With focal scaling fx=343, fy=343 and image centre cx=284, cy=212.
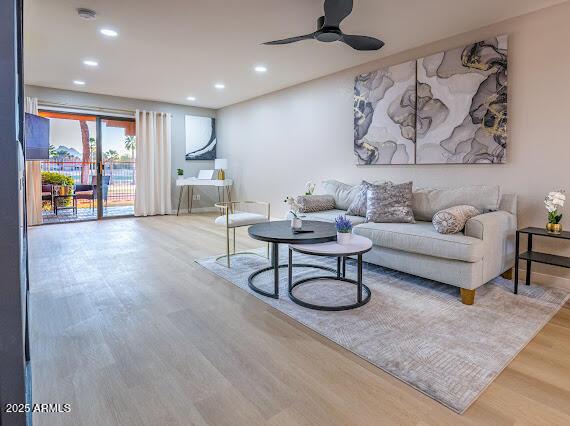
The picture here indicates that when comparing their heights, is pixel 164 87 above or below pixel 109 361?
above

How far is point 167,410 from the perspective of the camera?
1.50 m

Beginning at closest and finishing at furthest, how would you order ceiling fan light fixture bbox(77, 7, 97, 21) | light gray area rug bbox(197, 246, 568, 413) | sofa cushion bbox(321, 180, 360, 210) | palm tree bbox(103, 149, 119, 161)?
light gray area rug bbox(197, 246, 568, 413) < ceiling fan light fixture bbox(77, 7, 97, 21) < sofa cushion bbox(321, 180, 360, 210) < palm tree bbox(103, 149, 119, 161)

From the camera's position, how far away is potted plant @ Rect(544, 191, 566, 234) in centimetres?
280

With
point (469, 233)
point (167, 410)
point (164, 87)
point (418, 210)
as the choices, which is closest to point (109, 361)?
point (167, 410)

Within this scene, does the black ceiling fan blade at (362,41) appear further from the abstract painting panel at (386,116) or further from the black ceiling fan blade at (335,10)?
the abstract painting panel at (386,116)

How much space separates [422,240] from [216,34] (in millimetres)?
2945

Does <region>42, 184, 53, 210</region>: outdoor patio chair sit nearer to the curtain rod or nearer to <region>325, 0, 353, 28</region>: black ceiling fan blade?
the curtain rod

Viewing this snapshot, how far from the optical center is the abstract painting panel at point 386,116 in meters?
4.05

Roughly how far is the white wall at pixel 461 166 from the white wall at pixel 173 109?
5.57 feet

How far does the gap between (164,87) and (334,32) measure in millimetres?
4145

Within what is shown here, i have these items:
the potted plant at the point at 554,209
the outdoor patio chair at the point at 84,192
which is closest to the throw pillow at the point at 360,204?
the potted plant at the point at 554,209

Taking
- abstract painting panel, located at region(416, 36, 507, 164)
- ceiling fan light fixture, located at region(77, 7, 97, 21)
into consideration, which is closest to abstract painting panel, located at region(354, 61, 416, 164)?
abstract painting panel, located at region(416, 36, 507, 164)

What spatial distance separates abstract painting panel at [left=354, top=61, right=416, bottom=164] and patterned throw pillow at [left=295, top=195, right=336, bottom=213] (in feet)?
2.47

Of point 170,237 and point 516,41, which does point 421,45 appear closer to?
point 516,41
